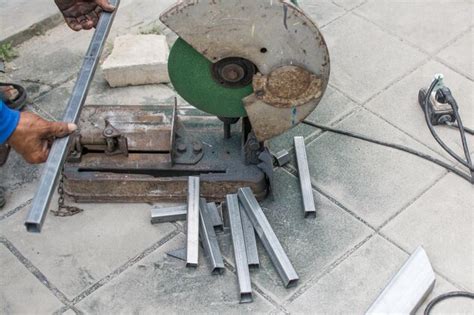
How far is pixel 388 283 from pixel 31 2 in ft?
12.6

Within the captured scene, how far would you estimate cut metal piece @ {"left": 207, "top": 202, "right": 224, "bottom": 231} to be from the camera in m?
4.21

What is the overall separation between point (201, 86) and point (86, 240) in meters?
1.12

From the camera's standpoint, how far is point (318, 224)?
13.9 feet

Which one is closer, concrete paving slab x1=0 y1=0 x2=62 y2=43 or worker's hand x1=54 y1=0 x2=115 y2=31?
worker's hand x1=54 y1=0 x2=115 y2=31

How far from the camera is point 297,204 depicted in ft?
14.3

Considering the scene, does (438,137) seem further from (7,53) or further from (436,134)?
(7,53)

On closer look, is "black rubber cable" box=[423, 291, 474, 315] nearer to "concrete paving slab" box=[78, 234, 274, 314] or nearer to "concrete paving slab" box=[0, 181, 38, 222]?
"concrete paving slab" box=[78, 234, 274, 314]

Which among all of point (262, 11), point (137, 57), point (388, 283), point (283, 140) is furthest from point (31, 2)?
point (388, 283)

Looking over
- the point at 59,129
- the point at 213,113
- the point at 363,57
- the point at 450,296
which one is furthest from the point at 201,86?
the point at 363,57

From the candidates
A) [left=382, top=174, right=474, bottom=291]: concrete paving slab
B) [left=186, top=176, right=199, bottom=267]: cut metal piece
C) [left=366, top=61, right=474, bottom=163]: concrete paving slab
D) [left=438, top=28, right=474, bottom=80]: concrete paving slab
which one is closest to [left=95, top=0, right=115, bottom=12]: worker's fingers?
[left=186, top=176, right=199, bottom=267]: cut metal piece

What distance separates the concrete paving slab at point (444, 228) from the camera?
13.2ft

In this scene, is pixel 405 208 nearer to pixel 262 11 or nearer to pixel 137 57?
pixel 262 11

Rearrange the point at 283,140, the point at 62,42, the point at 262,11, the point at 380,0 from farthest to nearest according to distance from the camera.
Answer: the point at 380,0, the point at 62,42, the point at 283,140, the point at 262,11

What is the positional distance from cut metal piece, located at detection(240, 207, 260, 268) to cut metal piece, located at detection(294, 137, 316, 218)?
0.35 m
